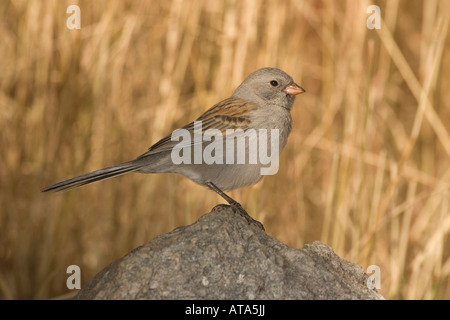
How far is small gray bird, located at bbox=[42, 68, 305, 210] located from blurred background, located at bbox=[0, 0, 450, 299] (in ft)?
2.22

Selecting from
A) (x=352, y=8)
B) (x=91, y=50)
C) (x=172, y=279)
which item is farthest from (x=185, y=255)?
(x=352, y=8)

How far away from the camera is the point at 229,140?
3.44 metres

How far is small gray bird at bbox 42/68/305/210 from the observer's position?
3.38 meters

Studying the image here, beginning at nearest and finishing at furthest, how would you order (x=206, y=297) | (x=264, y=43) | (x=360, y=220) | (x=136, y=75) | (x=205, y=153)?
(x=206, y=297) < (x=205, y=153) < (x=360, y=220) < (x=264, y=43) < (x=136, y=75)

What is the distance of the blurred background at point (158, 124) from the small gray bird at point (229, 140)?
26.7 inches

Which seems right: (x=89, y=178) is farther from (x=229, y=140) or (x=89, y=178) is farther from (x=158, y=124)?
(x=158, y=124)

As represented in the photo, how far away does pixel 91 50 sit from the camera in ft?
15.1

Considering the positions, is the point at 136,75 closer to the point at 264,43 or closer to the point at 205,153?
the point at 264,43

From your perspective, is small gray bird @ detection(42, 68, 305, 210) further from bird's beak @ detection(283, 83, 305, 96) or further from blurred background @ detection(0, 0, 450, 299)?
blurred background @ detection(0, 0, 450, 299)

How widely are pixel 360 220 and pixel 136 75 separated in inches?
74.4

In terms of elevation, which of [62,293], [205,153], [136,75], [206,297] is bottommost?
[62,293]

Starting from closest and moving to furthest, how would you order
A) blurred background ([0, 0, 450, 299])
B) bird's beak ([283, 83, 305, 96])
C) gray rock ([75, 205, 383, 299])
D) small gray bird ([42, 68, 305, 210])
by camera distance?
1. gray rock ([75, 205, 383, 299])
2. small gray bird ([42, 68, 305, 210])
3. bird's beak ([283, 83, 305, 96])
4. blurred background ([0, 0, 450, 299])

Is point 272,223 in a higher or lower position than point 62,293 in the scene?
higher

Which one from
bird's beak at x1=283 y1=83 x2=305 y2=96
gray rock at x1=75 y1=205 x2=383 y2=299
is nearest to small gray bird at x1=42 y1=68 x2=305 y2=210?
bird's beak at x1=283 y1=83 x2=305 y2=96
